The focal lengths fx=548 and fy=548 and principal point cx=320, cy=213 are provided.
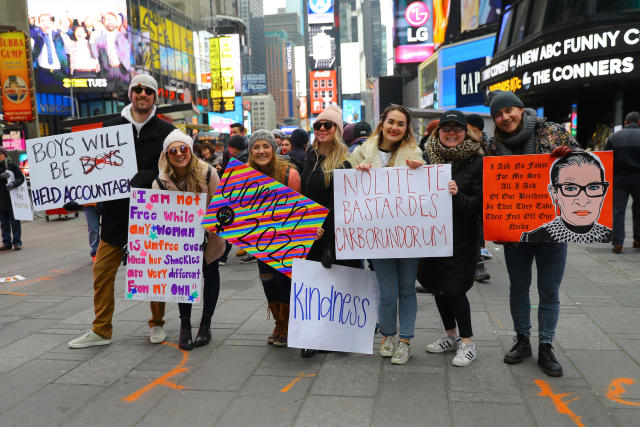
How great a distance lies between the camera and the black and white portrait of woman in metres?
3.53

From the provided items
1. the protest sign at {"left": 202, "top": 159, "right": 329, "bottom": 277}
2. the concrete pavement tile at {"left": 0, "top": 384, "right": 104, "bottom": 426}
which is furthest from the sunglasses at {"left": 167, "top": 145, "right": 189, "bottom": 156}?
the concrete pavement tile at {"left": 0, "top": 384, "right": 104, "bottom": 426}

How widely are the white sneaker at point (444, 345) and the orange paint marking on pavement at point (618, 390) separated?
1.06m

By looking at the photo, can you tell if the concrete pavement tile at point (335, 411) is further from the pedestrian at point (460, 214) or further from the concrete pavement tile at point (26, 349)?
the concrete pavement tile at point (26, 349)

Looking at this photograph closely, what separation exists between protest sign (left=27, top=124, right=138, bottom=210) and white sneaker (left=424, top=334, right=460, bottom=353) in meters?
2.74

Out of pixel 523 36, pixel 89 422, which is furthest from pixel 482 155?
pixel 523 36

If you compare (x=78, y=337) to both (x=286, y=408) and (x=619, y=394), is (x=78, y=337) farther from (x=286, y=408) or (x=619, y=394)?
(x=619, y=394)

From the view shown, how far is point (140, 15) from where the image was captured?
41.4 meters

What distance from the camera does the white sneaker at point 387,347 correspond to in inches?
160

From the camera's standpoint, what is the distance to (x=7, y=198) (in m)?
10.1

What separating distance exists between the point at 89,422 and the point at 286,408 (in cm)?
114

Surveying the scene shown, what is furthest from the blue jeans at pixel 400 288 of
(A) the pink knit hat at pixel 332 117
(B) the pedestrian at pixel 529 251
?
(A) the pink knit hat at pixel 332 117

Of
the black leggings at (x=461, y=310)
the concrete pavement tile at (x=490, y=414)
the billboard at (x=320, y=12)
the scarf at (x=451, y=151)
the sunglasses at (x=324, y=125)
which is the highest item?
the billboard at (x=320, y=12)

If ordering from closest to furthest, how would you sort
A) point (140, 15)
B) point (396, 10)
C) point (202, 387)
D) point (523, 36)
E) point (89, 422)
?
point (89, 422), point (202, 387), point (523, 36), point (140, 15), point (396, 10)

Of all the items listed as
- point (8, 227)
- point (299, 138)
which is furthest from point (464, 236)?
point (8, 227)
